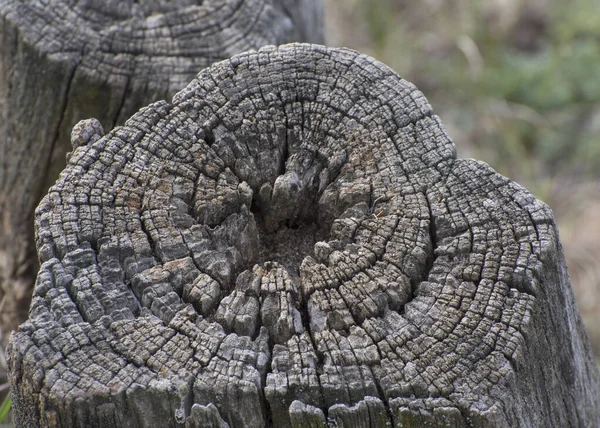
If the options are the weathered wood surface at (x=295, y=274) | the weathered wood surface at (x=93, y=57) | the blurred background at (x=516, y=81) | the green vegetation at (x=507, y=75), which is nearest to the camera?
the weathered wood surface at (x=295, y=274)

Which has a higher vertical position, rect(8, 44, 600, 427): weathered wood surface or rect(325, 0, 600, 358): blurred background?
rect(325, 0, 600, 358): blurred background

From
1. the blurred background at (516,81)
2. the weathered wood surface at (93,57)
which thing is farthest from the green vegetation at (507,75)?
the weathered wood surface at (93,57)

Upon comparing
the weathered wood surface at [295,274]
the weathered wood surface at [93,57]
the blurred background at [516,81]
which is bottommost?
the weathered wood surface at [295,274]

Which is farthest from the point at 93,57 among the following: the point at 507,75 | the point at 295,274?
the point at 507,75

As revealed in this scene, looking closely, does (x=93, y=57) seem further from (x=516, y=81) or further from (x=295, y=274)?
(x=516, y=81)

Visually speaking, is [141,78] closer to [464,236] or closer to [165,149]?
[165,149]

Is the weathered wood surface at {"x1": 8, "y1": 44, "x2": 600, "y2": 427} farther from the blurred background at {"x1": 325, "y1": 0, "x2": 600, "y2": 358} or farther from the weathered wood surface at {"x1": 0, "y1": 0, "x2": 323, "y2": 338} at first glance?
the blurred background at {"x1": 325, "y1": 0, "x2": 600, "y2": 358}

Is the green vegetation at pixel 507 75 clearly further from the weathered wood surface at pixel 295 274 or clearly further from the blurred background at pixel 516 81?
the weathered wood surface at pixel 295 274

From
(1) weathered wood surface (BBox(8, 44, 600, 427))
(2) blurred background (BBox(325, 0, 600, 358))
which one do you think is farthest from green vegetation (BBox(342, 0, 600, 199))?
(1) weathered wood surface (BBox(8, 44, 600, 427))
